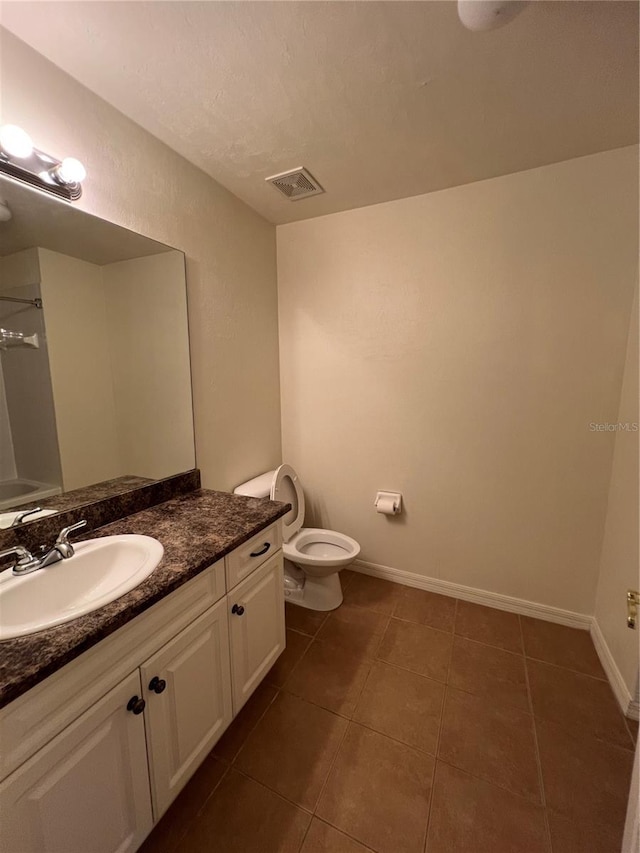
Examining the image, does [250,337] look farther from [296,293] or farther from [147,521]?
[147,521]

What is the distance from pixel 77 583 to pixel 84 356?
814mm

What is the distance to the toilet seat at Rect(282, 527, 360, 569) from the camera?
189 cm

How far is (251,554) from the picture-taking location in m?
1.31

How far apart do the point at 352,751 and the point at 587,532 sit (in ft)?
5.11

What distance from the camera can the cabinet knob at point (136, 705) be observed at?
0.86 m

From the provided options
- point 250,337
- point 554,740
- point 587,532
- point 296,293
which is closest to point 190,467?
point 250,337

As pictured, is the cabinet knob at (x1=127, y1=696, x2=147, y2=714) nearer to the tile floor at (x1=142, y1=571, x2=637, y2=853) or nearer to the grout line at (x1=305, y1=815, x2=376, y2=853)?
the tile floor at (x1=142, y1=571, x2=637, y2=853)

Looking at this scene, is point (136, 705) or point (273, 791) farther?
point (273, 791)

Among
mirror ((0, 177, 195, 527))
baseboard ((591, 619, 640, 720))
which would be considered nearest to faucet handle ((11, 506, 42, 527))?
mirror ((0, 177, 195, 527))

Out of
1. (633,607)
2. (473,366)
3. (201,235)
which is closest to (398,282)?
(473,366)

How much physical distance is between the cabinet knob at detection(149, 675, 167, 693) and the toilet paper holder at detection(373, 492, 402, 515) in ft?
4.83

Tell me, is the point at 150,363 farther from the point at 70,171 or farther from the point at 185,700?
the point at 185,700

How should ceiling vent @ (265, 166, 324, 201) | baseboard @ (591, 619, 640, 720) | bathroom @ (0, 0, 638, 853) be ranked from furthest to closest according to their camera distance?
ceiling vent @ (265, 166, 324, 201) < baseboard @ (591, 619, 640, 720) < bathroom @ (0, 0, 638, 853)

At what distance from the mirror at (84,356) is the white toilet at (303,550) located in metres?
0.57
